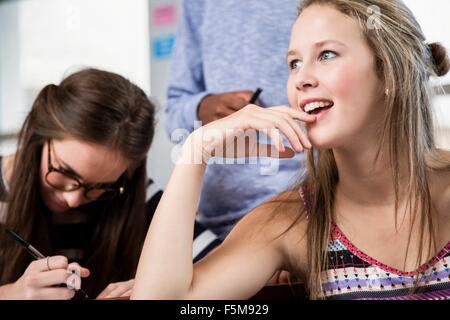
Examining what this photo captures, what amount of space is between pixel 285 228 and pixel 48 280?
32cm

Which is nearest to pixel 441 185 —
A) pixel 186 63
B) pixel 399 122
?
pixel 399 122

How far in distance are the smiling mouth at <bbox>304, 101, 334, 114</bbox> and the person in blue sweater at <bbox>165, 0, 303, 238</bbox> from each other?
7.3 inches

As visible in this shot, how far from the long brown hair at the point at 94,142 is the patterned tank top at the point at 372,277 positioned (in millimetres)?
345

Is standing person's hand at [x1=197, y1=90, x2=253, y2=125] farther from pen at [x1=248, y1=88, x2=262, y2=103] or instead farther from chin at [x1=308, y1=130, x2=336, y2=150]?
chin at [x1=308, y1=130, x2=336, y2=150]

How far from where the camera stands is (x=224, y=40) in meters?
1.03

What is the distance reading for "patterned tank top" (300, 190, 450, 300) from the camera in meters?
0.83

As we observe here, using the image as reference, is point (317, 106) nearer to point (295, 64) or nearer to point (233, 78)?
point (295, 64)

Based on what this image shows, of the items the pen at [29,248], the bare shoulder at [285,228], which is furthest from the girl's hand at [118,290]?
the bare shoulder at [285,228]

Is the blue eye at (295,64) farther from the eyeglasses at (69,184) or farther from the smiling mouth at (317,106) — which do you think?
the eyeglasses at (69,184)

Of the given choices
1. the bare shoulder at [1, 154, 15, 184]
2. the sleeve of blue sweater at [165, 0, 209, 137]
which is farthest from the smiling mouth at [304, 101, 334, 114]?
the bare shoulder at [1, 154, 15, 184]

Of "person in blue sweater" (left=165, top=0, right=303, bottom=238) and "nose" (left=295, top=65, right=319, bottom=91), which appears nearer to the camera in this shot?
"nose" (left=295, top=65, right=319, bottom=91)

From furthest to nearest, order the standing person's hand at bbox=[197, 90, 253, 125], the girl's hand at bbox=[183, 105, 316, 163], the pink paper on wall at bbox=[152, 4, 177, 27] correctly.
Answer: the pink paper on wall at bbox=[152, 4, 177, 27] < the standing person's hand at bbox=[197, 90, 253, 125] < the girl's hand at bbox=[183, 105, 316, 163]

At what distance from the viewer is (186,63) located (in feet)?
3.55

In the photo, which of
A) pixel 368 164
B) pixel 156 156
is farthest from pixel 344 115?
pixel 156 156
